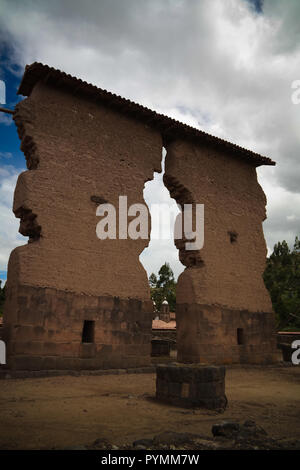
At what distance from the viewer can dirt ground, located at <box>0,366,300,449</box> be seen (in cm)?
368

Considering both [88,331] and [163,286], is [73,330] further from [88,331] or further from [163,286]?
[163,286]

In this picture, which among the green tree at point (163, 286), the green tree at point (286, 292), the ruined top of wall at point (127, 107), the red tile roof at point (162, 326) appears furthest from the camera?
the green tree at point (163, 286)

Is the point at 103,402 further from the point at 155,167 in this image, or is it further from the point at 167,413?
the point at 155,167

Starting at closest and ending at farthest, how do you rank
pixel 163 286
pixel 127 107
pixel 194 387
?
pixel 194 387 < pixel 127 107 < pixel 163 286

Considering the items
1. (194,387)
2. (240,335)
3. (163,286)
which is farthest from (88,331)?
(163,286)

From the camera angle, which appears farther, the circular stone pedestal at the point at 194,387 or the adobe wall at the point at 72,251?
the adobe wall at the point at 72,251

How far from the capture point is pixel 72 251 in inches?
370

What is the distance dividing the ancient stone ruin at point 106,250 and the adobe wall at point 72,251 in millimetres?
28

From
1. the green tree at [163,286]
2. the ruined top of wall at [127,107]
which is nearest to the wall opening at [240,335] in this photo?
the ruined top of wall at [127,107]

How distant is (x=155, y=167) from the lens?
11.7 meters

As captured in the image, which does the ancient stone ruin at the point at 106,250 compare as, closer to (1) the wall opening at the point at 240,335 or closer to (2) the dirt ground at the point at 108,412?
(1) the wall opening at the point at 240,335

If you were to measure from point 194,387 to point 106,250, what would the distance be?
5.32 meters

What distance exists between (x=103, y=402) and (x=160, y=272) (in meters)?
45.4

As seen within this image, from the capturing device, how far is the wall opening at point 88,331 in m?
9.34
